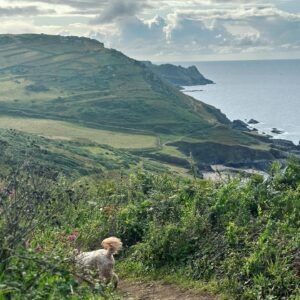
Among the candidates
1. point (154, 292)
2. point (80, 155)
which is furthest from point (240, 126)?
point (154, 292)

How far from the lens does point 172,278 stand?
9.34 meters

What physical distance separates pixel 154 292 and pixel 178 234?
1.43 metres

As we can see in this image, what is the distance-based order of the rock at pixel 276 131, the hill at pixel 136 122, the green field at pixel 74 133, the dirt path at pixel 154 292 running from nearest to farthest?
the dirt path at pixel 154 292 < the hill at pixel 136 122 < the green field at pixel 74 133 < the rock at pixel 276 131

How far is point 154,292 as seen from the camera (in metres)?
8.98

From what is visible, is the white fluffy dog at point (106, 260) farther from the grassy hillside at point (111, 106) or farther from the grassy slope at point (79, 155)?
the grassy hillside at point (111, 106)

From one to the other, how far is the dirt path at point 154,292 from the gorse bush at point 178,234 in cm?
35

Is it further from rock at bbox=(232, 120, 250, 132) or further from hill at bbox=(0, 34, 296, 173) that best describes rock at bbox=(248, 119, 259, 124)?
rock at bbox=(232, 120, 250, 132)

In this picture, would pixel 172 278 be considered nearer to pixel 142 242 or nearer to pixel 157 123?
pixel 142 242

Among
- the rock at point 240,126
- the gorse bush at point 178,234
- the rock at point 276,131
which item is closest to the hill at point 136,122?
the rock at point 240,126

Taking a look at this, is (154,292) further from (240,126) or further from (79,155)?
(240,126)

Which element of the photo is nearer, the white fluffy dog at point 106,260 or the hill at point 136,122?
the white fluffy dog at point 106,260

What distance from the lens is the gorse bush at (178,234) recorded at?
20.7ft

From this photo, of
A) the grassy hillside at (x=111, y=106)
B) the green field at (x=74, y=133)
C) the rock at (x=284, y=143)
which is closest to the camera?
the rock at (x=284, y=143)

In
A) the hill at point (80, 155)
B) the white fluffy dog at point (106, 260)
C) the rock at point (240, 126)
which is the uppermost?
the white fluffy dog at point (106, 260)
